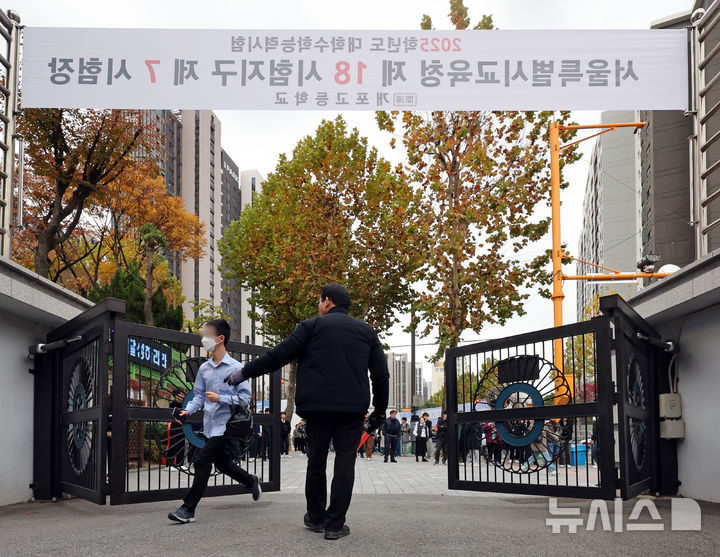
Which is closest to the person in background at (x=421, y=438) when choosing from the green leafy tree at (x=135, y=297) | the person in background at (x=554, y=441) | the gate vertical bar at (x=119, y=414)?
the green leafy tree at (x=135, y=297)

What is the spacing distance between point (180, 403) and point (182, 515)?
5.26 ft

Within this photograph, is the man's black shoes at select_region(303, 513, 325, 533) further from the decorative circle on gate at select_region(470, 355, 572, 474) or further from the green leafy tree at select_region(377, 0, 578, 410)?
the green leafy tree at select_region(377, 0, 578, 410)

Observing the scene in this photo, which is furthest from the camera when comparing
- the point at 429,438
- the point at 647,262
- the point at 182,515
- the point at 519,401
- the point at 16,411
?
the point at 429,438

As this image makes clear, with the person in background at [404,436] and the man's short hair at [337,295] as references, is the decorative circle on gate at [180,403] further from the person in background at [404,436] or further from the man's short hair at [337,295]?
the person in background at [404,436]

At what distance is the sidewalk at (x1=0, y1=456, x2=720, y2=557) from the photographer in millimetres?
4906

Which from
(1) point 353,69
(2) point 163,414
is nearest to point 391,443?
(1) point 353,69

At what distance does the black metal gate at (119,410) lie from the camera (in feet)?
23.2

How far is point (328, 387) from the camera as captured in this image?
18.1 feet

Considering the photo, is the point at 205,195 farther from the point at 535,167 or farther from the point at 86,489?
the point at 86,489

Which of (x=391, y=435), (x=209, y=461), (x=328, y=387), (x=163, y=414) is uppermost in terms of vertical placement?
(x=328, y=387)

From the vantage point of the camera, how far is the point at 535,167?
69.7ft

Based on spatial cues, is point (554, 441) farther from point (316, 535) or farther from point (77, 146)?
point (77, 146)

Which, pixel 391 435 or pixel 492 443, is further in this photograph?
pixel 391 435

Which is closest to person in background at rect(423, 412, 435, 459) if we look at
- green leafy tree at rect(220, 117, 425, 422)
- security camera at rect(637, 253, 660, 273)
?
green leafy tree at rect(220, 117, 425, 422)
